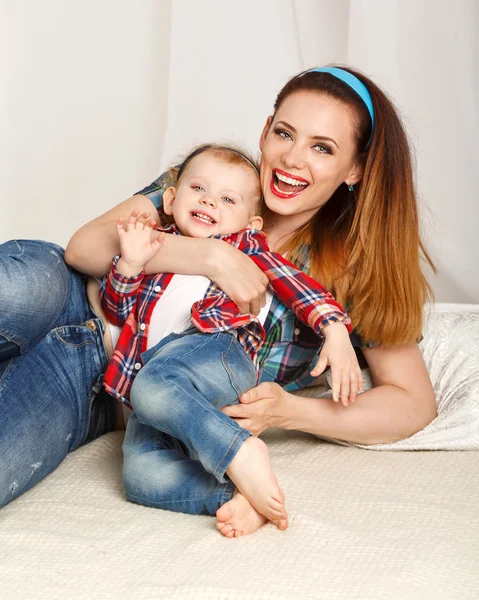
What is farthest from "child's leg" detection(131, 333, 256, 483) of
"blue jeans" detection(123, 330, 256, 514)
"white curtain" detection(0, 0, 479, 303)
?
"white curtain" detection(0, 0, 479, 303)

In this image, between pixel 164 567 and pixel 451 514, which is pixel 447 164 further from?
pixel 164 567

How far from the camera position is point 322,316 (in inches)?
71.7

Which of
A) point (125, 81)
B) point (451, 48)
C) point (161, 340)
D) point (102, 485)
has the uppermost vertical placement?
point (451, 48)

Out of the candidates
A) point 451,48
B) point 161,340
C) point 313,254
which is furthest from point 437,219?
point 161,340

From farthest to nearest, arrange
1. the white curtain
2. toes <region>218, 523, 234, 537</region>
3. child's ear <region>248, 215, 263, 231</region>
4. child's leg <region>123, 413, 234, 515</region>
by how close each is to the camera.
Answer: the white curtain < child's ear <region>248, 215, 263, 231</region> < child's leg <region>123, 413, 234, 515</region> < toes <region>218, 523, 234, 537</region>

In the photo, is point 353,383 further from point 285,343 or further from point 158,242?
point 158,242

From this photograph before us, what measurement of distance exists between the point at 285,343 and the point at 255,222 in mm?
289

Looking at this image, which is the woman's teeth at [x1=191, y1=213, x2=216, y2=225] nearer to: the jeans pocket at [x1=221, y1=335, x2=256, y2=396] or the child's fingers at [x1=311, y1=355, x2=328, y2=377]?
the jeans pocket at [x1=221, y1=335, x2=256, y2=396]

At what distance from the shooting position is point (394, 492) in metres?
1.79

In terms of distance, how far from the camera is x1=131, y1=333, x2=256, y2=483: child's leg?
1.58m

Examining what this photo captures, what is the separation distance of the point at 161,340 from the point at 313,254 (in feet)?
1.66

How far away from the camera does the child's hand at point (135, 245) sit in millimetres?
1831

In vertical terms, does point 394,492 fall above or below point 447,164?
below

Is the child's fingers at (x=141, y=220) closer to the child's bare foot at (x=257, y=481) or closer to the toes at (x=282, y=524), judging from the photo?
the child's bare foot at (x=257, y=481)
